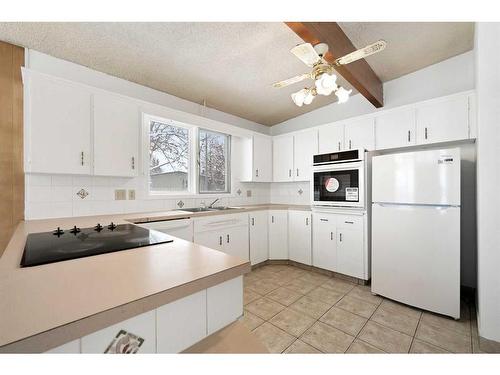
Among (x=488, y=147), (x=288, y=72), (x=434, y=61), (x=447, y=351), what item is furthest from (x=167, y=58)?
(x=447, y=351)

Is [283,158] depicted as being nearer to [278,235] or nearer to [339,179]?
[339,179]

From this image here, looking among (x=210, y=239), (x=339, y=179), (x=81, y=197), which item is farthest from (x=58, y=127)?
(x=339, y=179)

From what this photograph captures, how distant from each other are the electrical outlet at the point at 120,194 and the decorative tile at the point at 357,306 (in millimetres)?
2530

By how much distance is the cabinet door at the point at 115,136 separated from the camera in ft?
6.63

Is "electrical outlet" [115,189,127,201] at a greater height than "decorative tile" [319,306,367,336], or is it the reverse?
"electrical outlet" [115,189,127,201]

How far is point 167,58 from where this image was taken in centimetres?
212

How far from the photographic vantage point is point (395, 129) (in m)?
2.58

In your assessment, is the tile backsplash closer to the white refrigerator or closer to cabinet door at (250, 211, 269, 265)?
cabinet door at (250, 211, 269, 265)

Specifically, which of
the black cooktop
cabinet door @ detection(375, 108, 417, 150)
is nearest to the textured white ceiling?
cabinet door @ detection(375, 108, 417, 150)

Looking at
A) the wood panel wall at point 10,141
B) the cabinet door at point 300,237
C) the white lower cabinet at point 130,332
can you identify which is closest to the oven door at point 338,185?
the cabinet door at point 300,237

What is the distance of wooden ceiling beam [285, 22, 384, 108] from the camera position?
157 centimetres

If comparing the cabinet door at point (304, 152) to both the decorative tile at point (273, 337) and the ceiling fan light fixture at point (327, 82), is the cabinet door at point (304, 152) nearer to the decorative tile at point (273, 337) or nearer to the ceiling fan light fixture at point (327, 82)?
the ceiling fan light fixture at point (327, 82)

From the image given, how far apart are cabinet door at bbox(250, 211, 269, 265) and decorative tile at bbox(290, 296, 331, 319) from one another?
0.97 meters
